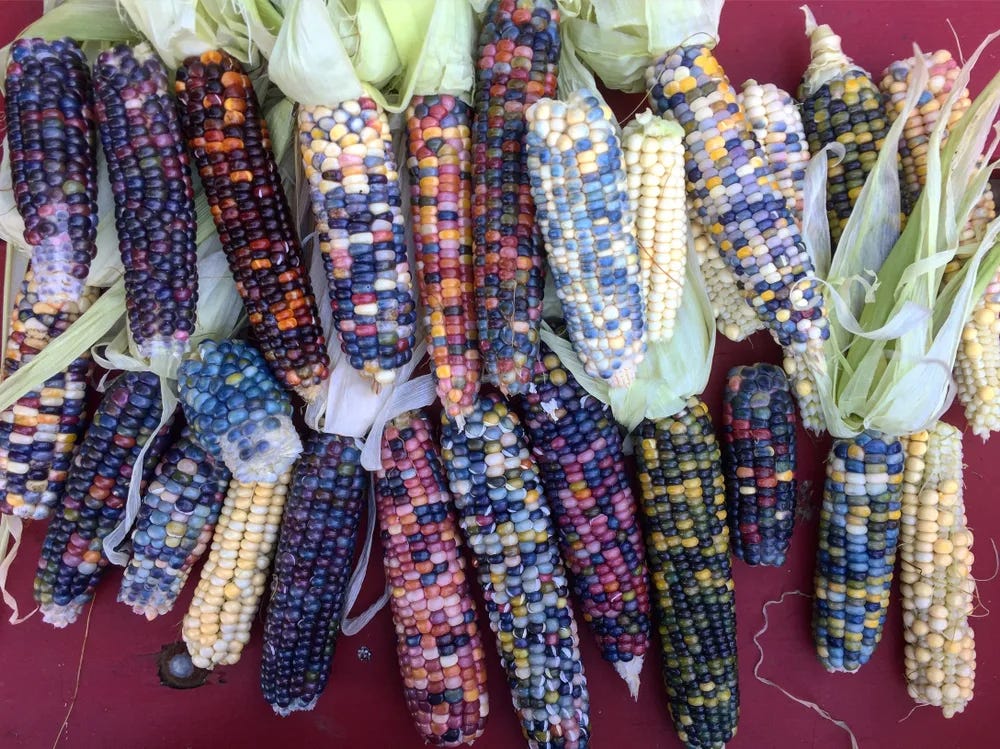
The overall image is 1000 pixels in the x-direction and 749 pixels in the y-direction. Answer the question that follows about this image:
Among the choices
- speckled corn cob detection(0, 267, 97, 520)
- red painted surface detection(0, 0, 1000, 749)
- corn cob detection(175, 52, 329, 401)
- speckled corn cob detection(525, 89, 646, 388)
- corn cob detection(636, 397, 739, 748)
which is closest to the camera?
speckled corn cob detection(525, 89, 646, 388)

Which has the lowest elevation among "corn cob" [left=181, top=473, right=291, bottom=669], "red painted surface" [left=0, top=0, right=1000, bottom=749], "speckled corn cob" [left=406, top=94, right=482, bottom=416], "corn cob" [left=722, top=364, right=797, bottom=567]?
"red painted surface" [left=0, top=0, right=1000, bottom=749]

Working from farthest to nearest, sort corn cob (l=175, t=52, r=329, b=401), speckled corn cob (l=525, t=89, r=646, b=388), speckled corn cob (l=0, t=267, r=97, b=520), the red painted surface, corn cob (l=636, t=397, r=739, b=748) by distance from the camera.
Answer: the red painted surface < corn cob (l=636, t=397, r=739, b=748) < speckled corn cob (l=0, t=267, r=97, b=520) < corn cob (l=175, t=52, r=329, b=401) < speckled corn cob (l=525, t=89, r=646, b=388)

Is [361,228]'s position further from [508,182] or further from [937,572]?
[937,572]

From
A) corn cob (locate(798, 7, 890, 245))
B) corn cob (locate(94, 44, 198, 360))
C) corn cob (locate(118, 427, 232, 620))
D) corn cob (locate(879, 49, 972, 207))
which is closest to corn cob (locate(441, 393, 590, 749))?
corn cob (locate(118, 427, 232, 620))

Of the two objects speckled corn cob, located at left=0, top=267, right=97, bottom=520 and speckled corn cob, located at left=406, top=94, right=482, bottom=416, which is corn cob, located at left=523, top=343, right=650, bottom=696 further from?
speckled corn cob, located at left=0, top=267, right=97, bottom=520

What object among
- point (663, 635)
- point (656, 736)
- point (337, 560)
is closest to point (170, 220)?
point (337, 560)

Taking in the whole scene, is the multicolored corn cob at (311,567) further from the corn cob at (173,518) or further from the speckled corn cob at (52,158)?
the speckled corn cob at (52,158)

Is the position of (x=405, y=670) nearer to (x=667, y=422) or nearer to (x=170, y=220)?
(x=667, y=422)
